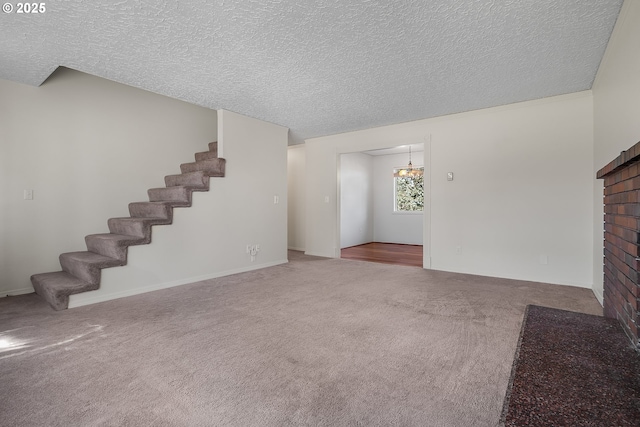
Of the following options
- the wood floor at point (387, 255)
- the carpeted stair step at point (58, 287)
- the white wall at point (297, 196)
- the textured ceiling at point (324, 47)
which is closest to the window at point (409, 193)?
the wood floor at point (387, 255)

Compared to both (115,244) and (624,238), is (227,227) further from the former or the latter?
(624,238)

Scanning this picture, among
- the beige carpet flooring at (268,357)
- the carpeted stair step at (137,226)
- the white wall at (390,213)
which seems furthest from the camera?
the white wall at (390,213)

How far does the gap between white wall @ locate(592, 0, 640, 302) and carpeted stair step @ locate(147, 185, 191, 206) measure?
4.40 m

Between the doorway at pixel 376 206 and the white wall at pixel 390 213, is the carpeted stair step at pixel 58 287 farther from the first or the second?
the white wall at pixel 390 213

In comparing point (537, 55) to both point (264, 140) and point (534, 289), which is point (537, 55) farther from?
point (264, 140)

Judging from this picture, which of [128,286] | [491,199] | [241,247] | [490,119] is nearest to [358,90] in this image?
[490,119]

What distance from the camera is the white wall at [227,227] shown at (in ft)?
12.0

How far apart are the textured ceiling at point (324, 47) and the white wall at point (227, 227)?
3.49ft

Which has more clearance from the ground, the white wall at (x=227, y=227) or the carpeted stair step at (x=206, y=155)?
the carpeted stair step at (x=206, y=155)

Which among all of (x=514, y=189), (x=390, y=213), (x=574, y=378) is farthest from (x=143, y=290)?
(x=390, y=213)

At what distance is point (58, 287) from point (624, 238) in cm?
435

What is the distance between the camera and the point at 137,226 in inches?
145

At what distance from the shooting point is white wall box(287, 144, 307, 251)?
696 cm

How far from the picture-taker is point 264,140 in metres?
5.22
